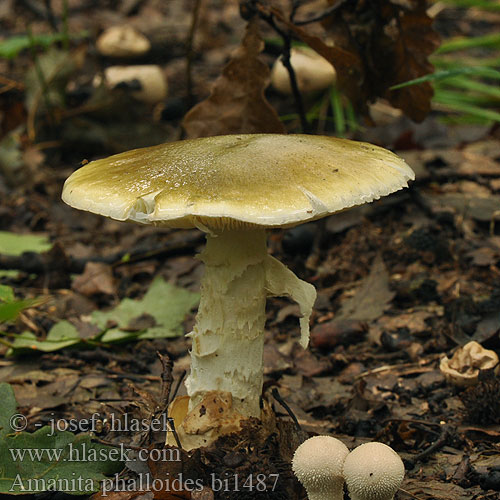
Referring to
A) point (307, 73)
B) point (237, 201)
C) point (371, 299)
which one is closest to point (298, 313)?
point (371, 299)

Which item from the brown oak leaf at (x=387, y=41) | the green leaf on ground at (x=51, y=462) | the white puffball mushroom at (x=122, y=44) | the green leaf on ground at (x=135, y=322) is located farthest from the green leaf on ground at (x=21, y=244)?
the white puffball mushroom at (x=122, y=44)

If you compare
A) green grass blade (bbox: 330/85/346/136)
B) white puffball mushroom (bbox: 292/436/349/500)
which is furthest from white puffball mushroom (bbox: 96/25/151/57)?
white puffball mushroom (bbox: 292/436/349/500)

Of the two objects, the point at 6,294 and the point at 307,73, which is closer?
the point at 6,294

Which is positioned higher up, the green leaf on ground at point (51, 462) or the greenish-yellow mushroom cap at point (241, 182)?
the greenish-yellow mushroom cap at point (241, 182)

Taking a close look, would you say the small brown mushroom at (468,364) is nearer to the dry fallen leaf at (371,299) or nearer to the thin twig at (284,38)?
the dry fallen leaf at (371,299)

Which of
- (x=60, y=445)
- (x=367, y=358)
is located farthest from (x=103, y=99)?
(x=60, y=445)

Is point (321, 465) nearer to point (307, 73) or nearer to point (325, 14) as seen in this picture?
point (325, 14)

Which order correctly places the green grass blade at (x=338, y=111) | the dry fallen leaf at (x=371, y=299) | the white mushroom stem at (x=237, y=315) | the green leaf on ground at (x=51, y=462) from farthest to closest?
1. the green grass blade at (x=338, y=111)
2. the dry fallen leaf at (x=371, y=299)
3. the white mushroom stem at (x=237, y=315)
4. the green leaf on ground at (x=51, y=462)
